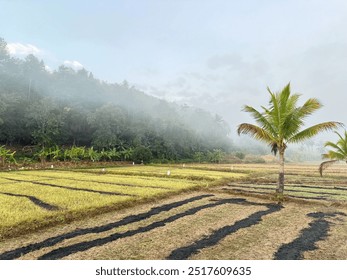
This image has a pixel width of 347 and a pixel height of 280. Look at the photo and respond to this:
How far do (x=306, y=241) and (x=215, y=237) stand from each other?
234 centimetres

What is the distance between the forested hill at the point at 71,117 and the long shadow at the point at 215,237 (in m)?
40.4

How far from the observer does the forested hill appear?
4538cm

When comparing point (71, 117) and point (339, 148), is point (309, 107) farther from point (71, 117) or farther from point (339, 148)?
point (71, 117)

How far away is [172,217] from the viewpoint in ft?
31.8

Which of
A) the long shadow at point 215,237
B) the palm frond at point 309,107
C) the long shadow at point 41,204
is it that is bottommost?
the long shadow at point 215,237

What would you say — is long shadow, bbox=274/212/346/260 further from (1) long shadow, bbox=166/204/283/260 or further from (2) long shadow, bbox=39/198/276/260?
(2) long shadow, bbox=39/198/276/260

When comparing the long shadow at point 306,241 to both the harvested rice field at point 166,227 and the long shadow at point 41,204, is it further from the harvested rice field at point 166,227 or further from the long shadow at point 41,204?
the long shadow at point 41,204

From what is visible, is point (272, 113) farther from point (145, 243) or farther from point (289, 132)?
point (145, 243)

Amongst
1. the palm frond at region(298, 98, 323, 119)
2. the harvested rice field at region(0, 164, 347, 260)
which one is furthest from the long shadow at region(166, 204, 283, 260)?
the palm frond at region(298, 98, 323, 119)

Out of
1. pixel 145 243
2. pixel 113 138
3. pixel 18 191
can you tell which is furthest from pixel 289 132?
pixel 113 138

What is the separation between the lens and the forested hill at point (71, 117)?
4538cm

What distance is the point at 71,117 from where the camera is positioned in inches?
2084

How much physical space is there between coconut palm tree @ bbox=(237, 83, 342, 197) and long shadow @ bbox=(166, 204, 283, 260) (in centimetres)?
402

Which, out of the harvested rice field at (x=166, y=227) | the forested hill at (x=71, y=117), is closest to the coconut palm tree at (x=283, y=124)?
the harvested rice field at (x=166, y=227)
